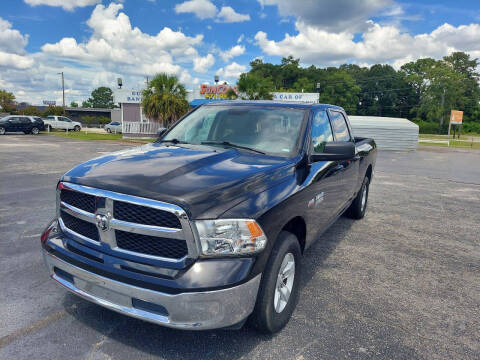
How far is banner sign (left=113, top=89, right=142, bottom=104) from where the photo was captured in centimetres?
3372

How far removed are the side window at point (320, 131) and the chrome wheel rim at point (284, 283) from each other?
1.25 m

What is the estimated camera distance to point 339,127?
4.79 meters

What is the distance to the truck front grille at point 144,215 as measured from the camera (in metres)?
2.13

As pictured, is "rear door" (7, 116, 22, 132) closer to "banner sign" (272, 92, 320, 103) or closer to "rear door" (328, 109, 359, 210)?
"banner sign" (272, 92, 320, 103)

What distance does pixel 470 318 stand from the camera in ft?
10.2

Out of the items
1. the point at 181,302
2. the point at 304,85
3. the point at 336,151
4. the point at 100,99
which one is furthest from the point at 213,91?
the point at 100,99

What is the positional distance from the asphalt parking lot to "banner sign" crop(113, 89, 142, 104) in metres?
29.7

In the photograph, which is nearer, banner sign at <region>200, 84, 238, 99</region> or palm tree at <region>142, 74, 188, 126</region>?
palm tree at <region>142, 74, 188, 126</region>

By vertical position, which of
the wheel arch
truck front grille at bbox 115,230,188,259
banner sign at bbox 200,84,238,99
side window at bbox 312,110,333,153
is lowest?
the wheel arch

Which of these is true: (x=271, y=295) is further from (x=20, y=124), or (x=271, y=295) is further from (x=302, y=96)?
(x=20, y=124)

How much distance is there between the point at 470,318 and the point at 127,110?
35.9m

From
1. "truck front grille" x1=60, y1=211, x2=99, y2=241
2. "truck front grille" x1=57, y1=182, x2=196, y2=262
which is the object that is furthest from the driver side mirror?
"truck front grille" x1=60, y1=211, x2=99, y2=241

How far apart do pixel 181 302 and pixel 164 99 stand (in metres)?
23.6

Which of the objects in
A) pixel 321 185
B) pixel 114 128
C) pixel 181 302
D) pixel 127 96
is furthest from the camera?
pixel 114 128
